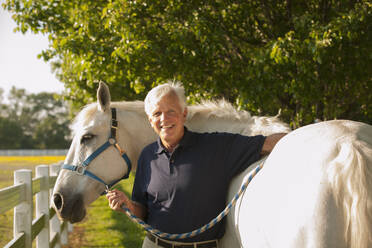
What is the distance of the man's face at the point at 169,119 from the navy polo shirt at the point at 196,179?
7 cm

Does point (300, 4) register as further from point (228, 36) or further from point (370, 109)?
point (370, 109)

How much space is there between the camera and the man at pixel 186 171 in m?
2.02

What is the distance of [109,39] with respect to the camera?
5906mm

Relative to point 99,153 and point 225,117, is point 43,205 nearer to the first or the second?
point 99,153

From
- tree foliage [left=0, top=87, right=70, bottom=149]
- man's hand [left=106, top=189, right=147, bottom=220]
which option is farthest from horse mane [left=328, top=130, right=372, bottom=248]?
tree foliage [left=0, top=87, right=70, bottom=149]

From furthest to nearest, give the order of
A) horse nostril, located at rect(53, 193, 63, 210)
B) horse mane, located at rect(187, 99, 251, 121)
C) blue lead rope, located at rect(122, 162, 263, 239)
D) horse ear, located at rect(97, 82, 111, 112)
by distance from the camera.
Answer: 1. horse ear, located at rect(97, 82, 111, 112)
2. horse nostril, located at rect(53, 193, 63, 210)
3. horse mane, located at rect(187, 99, 251, 121)
4. blue lead rope, located at rect(122, 162, 263, 239)

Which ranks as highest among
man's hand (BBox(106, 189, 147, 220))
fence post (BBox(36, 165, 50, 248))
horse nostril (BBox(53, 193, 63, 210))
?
man's hand (BBox(106, 189, 147, 220))

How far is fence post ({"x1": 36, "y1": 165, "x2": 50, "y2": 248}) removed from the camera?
4.15 m

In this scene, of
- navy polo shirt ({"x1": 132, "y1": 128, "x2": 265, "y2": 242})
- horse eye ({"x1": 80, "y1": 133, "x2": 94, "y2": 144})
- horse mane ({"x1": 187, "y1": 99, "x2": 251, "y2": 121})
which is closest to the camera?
navy polo shirt ({"x1": 132, "y1": 128, "x2": 265, "y2": 242})

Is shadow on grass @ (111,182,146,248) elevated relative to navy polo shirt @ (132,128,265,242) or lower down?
lower down

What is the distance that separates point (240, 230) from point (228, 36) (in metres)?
4.65

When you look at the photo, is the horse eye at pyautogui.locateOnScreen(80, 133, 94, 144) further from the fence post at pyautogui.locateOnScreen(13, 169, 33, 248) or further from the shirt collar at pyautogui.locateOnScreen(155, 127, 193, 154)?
the shirt collar at pyautogui.locateOnScreen(155, 127, 193, 154)

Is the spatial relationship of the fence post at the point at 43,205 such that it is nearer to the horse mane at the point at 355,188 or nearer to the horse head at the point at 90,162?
the horse head at the point at 90,162

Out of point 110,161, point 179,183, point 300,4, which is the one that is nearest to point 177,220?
point 179,183
